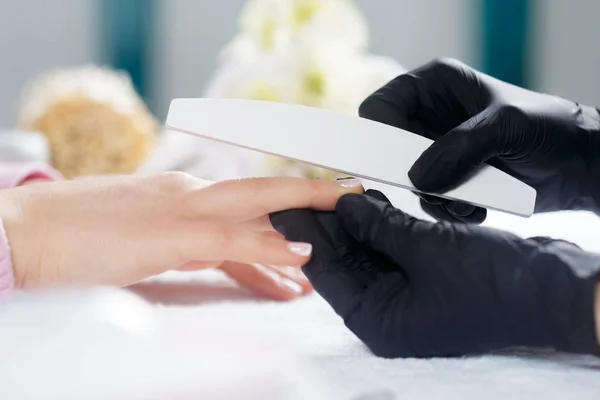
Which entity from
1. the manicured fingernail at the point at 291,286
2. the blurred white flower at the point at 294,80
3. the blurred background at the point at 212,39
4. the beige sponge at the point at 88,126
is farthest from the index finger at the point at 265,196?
the blurred background at the point at 212,39

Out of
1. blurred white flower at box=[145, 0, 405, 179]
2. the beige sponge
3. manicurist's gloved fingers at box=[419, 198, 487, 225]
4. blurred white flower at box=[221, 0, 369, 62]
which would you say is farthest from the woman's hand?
the beige sponge

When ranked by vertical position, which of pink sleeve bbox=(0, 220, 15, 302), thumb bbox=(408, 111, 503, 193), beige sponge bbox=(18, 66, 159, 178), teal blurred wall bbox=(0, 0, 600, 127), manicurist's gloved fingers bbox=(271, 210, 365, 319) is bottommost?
beige sponge bbox=(18, 66, 159, 178)

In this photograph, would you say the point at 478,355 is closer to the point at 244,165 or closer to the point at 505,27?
the point at 244,165

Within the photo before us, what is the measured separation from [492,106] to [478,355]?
0.75 ft

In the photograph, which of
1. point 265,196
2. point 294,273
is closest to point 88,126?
point 294,273

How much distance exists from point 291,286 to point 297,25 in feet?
3.34

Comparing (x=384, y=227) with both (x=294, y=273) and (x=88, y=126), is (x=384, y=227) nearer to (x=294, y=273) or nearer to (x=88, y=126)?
(x=294, y=273)

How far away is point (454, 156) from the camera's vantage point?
1.79ft

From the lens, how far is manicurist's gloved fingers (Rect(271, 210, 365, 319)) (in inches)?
20.0

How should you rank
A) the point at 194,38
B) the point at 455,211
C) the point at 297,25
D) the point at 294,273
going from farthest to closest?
the point at 194,38, the point at 297,25, the point at 294,273, the point at 455,211

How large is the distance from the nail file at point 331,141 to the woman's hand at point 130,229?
50mm

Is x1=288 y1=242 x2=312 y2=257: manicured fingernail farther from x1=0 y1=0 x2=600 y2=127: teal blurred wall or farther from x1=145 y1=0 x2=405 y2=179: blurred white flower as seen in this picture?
x1=0 y1=0 x2=600 y2=127: teal blurred wall

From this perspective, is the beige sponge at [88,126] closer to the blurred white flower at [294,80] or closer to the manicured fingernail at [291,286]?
the blurred white flower at [294,80]

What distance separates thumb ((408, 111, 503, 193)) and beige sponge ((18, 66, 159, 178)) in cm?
154
